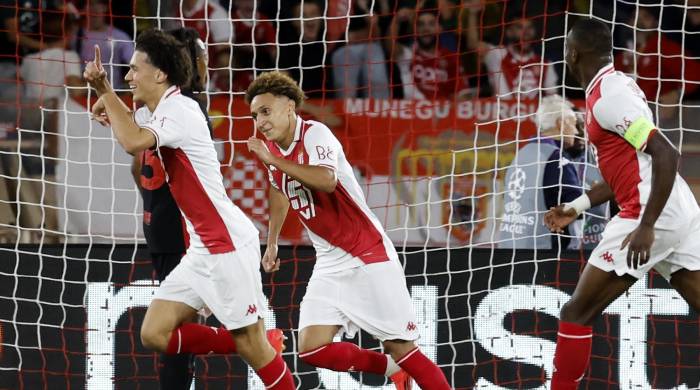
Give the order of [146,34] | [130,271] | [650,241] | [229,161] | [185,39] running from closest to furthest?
[650,241] < [146,34] < [185,39] < [130,271] < [229,161]

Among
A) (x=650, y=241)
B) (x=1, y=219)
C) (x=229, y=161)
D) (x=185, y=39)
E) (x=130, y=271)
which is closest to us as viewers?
(x=650, y=241)

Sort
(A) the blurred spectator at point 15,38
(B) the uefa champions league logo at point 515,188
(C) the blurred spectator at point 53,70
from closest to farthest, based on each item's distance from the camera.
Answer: (B) the uefa champions league logo at point 515,188 → (C) the blurred spectator at point 53,70 → (A) the blurred spectator at point 15,38

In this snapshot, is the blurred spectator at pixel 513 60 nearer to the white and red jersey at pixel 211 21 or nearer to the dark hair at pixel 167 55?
the white and red jersey at pixel 211 21

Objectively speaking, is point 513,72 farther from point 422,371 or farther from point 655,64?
point 422,371

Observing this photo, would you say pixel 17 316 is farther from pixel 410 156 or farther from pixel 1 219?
pixel 410 156

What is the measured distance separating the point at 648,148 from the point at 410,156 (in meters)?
2.99

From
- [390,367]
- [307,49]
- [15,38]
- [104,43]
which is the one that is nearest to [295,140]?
[390,367]

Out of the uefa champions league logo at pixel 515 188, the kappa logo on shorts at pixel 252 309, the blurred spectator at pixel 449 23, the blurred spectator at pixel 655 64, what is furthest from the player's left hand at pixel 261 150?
the blurred spectator at pixel 655 64

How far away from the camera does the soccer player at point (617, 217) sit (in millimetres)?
5418

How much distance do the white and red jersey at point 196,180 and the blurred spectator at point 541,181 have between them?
7.05 feet

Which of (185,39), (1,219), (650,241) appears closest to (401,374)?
(650,241)

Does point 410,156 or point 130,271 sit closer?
point 130,271

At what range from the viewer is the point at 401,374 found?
20.3 ft

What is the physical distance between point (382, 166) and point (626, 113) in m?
2.93
